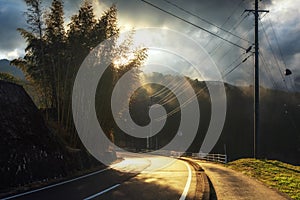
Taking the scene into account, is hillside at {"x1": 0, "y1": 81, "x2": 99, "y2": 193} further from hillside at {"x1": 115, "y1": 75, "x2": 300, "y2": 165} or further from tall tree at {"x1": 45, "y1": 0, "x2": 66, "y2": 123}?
hillside at {"x1": 115, "y1": 75, "x2": 300, "y2": 165}

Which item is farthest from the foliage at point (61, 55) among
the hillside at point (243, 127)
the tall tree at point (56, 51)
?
the hillside at point (243, 127)

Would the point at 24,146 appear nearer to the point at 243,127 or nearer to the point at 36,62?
the point at 36,62

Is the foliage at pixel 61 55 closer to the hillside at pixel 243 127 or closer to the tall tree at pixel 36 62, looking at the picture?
the tall tree at pixel 36 62

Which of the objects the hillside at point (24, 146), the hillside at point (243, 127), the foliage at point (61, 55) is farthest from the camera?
the hillside at point (243, 127)

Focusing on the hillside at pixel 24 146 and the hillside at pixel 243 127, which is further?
the hillside at pixel 243 127

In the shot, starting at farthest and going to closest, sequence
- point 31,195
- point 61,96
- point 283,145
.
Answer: point 283,145 < point 61,96 < point 31,195

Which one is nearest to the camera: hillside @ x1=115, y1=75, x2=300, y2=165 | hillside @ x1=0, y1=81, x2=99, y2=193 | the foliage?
hillside @ x1=0, y1=81, x2=99, y2=193

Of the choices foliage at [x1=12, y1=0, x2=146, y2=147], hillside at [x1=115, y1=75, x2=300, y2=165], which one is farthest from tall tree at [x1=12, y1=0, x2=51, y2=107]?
hillside at [x1=115, y1=75, x2=300, y2=165]

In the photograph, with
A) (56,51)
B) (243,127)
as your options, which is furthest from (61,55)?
(243,127)

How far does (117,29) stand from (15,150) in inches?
431

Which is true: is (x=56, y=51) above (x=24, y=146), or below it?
above

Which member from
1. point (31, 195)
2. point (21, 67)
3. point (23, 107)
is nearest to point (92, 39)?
point (21, 67)

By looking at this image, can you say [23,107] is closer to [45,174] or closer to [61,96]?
[45,174]

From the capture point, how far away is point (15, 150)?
10688mm
